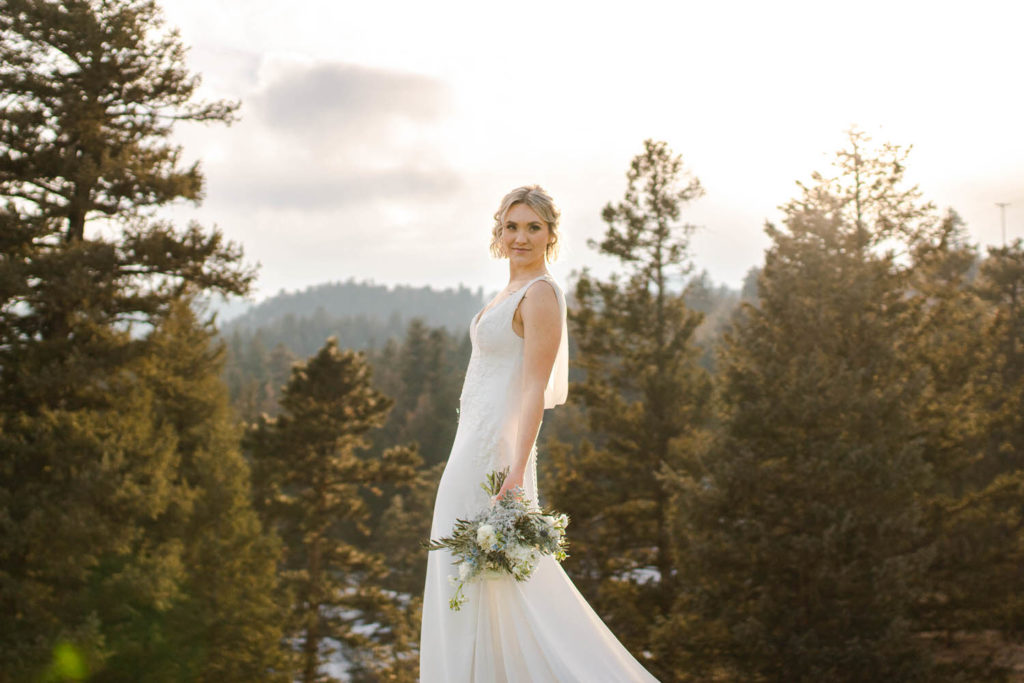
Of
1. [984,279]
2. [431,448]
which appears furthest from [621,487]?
[431,448]

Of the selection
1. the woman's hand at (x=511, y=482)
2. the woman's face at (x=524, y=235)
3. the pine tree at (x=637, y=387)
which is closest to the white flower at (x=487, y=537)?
the woman's hand at (x=511, y=482)

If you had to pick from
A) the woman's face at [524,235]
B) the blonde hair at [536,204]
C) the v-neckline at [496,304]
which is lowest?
the v-neckline at [496,304]

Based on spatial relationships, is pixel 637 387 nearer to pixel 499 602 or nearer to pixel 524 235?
pixel 524 235

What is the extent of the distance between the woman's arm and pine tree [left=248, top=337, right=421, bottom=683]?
2228 centimetres

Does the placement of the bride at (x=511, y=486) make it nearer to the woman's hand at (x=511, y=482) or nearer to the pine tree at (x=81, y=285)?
the woman's hand at (x=511, y=482)

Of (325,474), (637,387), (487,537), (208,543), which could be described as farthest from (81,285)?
(637,387)

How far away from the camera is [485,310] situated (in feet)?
12.3

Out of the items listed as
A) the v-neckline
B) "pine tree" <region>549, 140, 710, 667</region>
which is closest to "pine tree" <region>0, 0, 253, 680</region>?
"pine tree" <region>549, 140, 710, 667</region>

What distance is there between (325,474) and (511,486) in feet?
75.9

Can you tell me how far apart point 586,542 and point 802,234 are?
9291mm

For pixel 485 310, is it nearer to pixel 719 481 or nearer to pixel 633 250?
pixel 719 481

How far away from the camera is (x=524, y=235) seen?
141 inches

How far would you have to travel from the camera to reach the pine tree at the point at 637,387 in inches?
829

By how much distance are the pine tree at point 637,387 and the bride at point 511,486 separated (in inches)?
672
